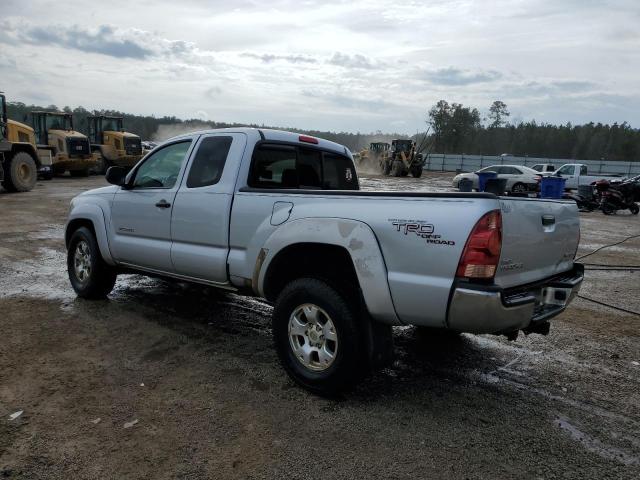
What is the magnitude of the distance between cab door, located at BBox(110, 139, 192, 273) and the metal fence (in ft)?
158

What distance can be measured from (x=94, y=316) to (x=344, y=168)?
3094 mm

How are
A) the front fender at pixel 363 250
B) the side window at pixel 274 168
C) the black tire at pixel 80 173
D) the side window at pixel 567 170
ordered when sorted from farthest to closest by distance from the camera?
the side window at pixel 567 170 → the black tire at pixel 80 173 → the side window at pixel 274 168 → the front fender at pixel 363 250

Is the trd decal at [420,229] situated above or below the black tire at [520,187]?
above

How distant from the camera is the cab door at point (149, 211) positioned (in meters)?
4.90

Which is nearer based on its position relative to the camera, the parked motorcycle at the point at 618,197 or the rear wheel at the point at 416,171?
the parked motorcycle at the point at 618,197

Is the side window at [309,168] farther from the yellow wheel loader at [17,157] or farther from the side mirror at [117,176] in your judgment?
the yellow wheel loader at [17,157]

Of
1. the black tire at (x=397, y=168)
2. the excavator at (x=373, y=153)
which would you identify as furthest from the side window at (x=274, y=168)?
the excavator at (x=373, y=153)

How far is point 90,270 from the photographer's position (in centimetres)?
581

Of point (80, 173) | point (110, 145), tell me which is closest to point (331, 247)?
point (80, 173)

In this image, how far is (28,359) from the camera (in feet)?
13.9

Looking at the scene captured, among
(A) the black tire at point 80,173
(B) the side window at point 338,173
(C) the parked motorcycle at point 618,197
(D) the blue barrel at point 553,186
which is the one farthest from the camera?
(A) the black tire at point 80,173

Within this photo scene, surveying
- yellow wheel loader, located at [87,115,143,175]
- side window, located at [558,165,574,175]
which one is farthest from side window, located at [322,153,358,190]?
side window, located at [558,165,574,175]

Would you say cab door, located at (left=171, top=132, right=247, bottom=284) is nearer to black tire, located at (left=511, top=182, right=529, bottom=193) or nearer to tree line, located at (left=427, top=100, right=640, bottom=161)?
black tire, located at (left=511, top=182, right=529, bottom=193)

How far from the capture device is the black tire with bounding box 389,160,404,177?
38.6 meters
